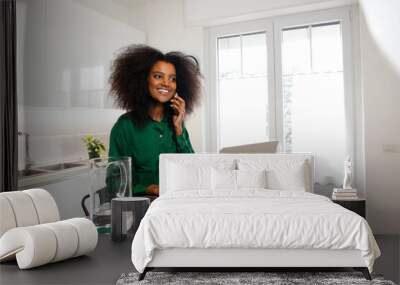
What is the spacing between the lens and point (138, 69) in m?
5.93

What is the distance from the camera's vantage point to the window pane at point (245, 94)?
6.07 metres

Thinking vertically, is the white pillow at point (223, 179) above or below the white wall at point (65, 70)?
below

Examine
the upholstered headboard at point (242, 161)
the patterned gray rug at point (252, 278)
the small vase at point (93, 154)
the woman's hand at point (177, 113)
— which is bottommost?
the patterned gray rug at point (252, 278)

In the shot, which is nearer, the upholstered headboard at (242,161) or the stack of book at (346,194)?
the upholstered headboard at (242,161)

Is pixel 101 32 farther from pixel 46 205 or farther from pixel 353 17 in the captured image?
pixel 353 17

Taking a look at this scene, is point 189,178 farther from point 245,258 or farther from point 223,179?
point 245,258

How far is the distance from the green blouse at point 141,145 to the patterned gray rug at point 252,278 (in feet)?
7.38

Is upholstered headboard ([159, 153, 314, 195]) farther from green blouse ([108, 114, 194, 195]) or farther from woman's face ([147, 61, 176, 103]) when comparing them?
woman's face ([147, 61, 176, 103])

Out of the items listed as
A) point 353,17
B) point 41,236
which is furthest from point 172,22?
point 41,236

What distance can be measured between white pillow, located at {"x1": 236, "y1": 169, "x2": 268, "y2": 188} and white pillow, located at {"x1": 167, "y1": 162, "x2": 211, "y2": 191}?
12.3 inches

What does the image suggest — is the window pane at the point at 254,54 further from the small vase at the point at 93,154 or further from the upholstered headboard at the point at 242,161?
the small vase at the point at 93,154

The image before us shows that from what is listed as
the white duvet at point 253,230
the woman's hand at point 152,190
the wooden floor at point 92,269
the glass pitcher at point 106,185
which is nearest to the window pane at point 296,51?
the woman's hand at point 152,190

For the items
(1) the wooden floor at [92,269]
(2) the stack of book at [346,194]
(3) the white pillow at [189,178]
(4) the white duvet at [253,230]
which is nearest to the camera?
(4) the white duvet at [253,230]

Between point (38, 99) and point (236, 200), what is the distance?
2608 mm
